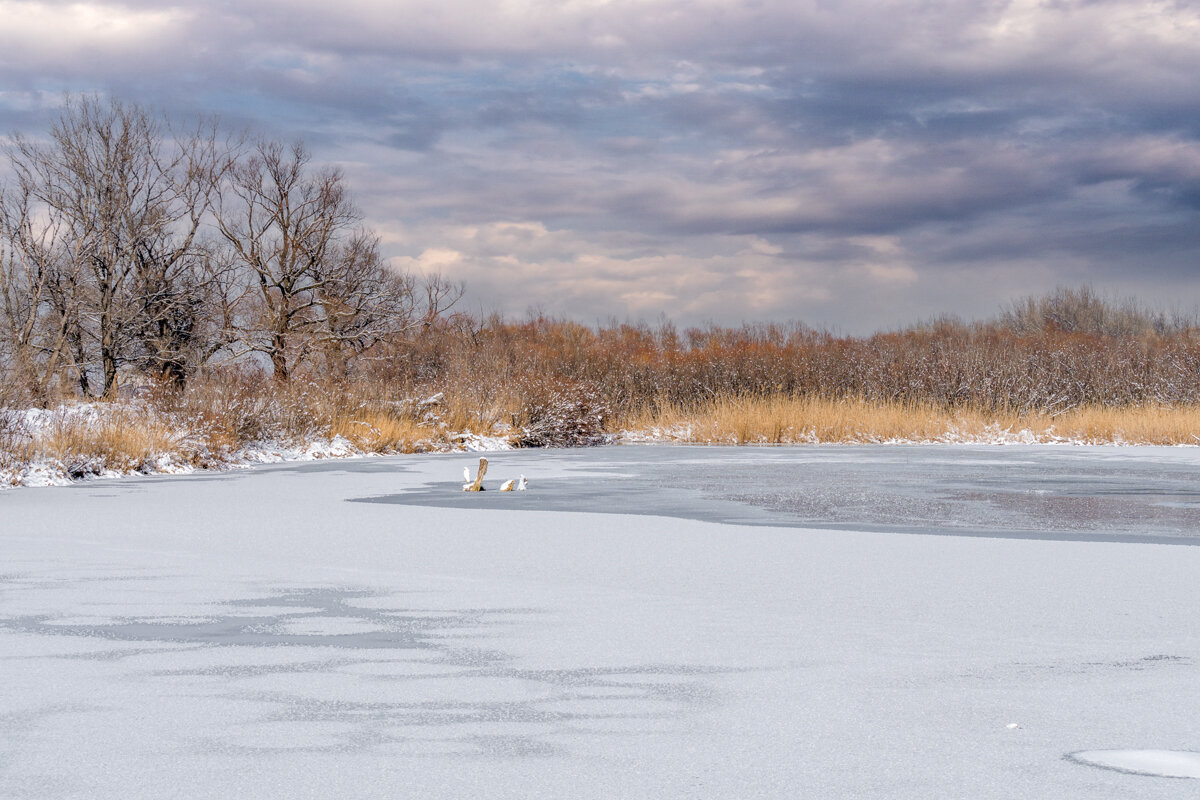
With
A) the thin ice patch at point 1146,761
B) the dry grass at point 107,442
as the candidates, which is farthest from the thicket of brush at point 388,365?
the thin ice patch at point 1146,761

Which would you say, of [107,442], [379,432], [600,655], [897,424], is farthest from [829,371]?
[600,655]

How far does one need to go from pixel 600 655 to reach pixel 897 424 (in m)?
18.7

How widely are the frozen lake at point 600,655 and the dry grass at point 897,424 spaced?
42.0ft

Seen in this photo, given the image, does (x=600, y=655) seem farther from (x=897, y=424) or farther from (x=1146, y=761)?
(x=897, y=424)

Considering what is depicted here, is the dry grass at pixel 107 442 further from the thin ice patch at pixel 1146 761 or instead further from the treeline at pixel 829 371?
the thin ice patch at pixel 1146 761

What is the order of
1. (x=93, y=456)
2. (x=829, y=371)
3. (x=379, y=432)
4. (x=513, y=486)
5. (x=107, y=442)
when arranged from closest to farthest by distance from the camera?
(x=513, y=486) → (x=93, y=456) → (x=107, y=442) → (x=379, y=432) → (x=829, y=371)

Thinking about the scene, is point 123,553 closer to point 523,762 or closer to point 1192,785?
point 523,762

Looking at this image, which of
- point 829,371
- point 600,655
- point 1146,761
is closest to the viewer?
point 1146,761

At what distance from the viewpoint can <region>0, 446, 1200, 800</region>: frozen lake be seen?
2.84 metres

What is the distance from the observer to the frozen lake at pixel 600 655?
284cm

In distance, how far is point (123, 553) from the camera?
6.81m

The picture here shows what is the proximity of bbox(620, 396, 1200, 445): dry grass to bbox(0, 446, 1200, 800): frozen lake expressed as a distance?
42.0ft

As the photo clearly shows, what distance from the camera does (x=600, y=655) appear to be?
4.10 metres

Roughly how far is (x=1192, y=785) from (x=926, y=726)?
2.28 ft
